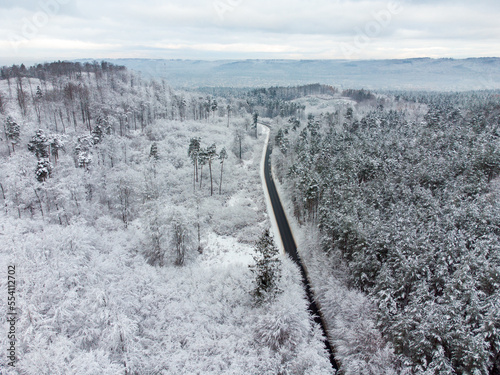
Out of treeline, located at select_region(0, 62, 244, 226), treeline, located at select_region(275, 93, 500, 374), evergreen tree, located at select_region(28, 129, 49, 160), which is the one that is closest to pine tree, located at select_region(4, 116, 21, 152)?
treeline, located at select_region(0, 62, 244, 226)

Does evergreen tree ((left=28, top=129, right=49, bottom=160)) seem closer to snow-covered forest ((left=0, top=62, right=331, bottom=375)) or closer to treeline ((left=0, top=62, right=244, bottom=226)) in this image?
treeline ((left=0, top=62, right=244, bottom=226))

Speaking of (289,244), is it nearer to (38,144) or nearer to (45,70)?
(38,144)

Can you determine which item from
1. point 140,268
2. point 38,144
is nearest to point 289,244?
point 140,268

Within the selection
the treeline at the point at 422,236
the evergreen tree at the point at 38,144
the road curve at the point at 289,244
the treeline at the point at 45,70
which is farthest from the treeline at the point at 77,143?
the treeline at the point at 422,236

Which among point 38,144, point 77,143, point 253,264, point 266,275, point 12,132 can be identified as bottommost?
point 253,264

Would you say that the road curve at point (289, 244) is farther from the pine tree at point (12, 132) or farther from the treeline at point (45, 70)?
the treeline at point (45, 70)

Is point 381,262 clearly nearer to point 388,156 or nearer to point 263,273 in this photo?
point 263,273
